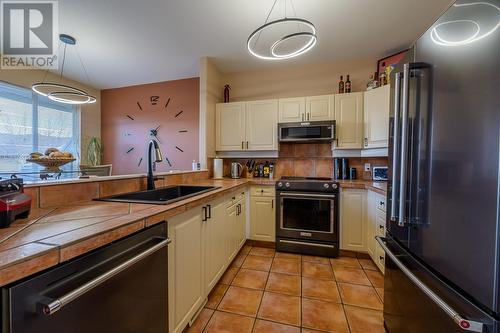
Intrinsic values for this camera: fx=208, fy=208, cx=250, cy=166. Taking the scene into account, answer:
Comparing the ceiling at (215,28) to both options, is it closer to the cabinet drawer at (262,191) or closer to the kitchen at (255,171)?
the kitchen at (255,171)

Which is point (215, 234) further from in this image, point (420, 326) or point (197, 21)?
point (197, 21)

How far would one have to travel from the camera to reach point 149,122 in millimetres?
4168

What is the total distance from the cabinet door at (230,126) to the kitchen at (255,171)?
0.04 meters

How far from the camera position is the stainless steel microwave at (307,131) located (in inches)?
109

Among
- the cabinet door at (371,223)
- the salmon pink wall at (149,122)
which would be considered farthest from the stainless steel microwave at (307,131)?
the salmon pink wall at (149,122)

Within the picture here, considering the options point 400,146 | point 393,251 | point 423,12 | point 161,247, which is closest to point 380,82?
point 423,12

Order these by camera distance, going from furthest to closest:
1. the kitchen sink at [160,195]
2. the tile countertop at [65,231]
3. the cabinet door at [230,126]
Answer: the cabinet door at [230,126], the kitchen sink at [160,195], the tile countertop at [65,231]

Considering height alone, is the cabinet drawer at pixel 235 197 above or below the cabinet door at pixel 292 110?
below

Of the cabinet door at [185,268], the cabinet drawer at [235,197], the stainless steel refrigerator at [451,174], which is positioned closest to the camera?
the stainless steel refrigerator at [451,174]

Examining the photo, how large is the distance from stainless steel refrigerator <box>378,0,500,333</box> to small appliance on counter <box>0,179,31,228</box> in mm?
1625

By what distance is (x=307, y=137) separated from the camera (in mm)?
2855

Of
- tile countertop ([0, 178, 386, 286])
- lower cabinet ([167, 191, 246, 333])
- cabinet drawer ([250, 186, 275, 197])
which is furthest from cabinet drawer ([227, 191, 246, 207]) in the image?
tile countertop ([0, 178, 386, 286])

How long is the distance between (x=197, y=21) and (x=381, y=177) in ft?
9.61

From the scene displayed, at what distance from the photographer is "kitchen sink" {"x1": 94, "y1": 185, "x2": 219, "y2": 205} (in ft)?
4.38
